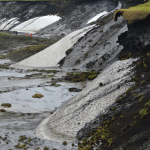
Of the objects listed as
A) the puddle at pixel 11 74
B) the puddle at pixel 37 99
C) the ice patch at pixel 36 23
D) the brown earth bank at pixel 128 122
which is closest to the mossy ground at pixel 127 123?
the brown earth bank at pixel 128 122

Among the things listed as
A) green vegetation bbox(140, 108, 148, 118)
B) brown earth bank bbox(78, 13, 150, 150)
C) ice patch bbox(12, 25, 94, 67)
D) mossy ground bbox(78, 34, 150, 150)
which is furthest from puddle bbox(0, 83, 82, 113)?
ice patch bbox(12, 25, 94, 67)

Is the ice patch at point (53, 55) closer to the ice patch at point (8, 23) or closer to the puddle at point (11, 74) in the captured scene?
the puddle at point (11, 74)

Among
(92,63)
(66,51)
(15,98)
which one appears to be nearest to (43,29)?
(66,51)

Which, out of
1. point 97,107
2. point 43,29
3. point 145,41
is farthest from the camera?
point 43,29

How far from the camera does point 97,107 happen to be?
14898 millimetres

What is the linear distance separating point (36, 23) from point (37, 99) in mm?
70810

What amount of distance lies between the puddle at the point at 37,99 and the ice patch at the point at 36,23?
206 feet

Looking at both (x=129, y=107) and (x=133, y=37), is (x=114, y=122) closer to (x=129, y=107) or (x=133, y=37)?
(x=129, y=107)

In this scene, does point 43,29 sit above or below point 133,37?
above

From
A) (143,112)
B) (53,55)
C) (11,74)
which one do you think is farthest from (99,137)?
(53,55)

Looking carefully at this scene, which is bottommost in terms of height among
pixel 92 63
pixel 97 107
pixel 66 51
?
pixel 97 107

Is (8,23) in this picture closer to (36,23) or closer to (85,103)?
(36,23)

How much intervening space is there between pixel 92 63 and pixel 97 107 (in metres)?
19.2

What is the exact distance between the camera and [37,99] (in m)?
23.2
